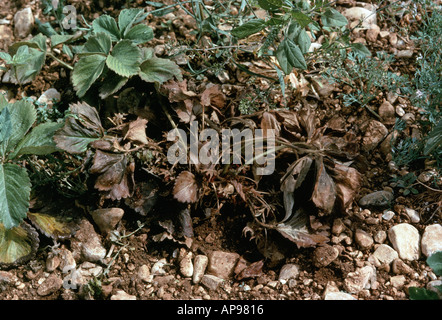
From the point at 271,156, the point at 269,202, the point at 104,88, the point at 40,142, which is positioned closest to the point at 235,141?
Result: the point at 271,156

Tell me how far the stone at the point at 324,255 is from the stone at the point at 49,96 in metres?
1.37

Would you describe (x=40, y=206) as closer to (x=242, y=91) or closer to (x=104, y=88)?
(x=104, y=88)

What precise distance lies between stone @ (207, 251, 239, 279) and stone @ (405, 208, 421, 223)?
70cm

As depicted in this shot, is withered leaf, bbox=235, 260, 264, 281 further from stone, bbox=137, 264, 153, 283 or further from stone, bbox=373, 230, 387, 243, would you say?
stone, bbox=373, 230, 387, 243

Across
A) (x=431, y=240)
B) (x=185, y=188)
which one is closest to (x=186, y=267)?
(x=185, y=188)

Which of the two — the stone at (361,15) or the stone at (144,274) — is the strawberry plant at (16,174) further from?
the stone at (361,15)

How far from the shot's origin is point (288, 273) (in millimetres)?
1750

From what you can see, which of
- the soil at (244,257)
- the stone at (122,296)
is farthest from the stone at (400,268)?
the stone at (122,296)

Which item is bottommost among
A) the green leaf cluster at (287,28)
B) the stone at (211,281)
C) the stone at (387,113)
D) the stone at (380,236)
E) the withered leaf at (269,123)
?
the stone at (211,281)

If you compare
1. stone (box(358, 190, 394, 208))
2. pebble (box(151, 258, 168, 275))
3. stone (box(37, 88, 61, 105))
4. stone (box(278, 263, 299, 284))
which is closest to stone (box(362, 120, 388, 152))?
stone (box(358, 190, 394, 208))

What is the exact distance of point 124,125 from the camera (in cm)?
190

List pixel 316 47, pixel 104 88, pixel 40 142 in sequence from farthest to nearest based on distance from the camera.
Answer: pixel 316 47 < pixel 104 88 < pixel 40 142

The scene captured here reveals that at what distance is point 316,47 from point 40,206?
146 cm

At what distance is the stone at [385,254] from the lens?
1.75 m
